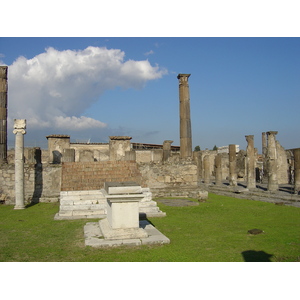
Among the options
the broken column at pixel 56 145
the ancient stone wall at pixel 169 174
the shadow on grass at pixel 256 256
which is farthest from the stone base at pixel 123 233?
the broken column at pixel 56 145

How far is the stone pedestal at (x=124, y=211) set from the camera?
6895 mm

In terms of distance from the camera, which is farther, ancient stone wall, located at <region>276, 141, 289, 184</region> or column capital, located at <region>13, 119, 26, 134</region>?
ancient stone wall, located at <region>276, 141, 289, 184</region>

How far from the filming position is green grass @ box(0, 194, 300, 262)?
18.7 feet

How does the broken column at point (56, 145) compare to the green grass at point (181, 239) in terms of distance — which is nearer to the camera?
the green grass at point (181, 239)

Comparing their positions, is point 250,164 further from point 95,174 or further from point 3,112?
point 3,112

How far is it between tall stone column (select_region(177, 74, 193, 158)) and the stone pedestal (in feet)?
40.4

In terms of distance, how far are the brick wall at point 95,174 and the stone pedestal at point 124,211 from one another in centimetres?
561

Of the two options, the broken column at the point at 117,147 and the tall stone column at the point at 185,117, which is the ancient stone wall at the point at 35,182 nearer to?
the broken column at the point at 117,147

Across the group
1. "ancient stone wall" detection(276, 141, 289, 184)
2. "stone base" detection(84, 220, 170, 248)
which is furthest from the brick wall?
"ancient stone wall" detection(276, 141, 289, 184)

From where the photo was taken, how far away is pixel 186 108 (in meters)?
19.1

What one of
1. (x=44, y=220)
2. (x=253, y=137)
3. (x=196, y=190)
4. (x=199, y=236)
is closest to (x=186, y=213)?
(x=199, y=236)

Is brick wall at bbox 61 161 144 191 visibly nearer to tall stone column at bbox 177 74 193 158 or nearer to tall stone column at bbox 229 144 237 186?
tall stone column at bbox 177 74 193 158
